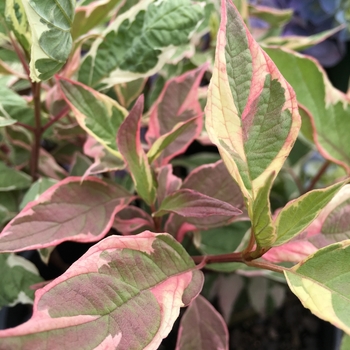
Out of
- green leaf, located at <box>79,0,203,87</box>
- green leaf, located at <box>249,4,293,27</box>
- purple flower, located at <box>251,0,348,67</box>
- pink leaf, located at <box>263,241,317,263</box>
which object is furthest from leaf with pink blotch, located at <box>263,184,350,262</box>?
purple flower, located at <box>251,0,348,67</box>

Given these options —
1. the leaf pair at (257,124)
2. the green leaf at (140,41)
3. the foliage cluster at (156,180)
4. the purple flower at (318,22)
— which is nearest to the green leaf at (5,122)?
the foliage cluster at (156,180)

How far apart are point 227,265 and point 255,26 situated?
1.69ft

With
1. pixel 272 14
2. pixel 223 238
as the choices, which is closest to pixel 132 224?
pixel 223 238

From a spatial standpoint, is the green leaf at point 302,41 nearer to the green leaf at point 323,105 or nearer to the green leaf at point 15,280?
the green leaf at point 323,105

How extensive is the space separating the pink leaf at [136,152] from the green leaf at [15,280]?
175 mm

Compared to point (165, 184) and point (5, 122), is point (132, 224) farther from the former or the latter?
point (5, 122)

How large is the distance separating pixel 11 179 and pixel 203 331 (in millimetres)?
299

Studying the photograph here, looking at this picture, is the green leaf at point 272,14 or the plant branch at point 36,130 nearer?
the plant branch at point 36,130

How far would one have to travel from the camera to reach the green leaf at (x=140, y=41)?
0.45 m

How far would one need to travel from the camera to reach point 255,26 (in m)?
0.81

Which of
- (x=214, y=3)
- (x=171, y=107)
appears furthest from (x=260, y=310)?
(x=214, y=3)

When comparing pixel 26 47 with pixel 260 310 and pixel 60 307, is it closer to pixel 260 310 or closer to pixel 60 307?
pixel 60 307

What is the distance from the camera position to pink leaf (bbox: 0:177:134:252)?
1.20 feet

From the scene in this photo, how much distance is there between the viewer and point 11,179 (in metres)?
0.55
